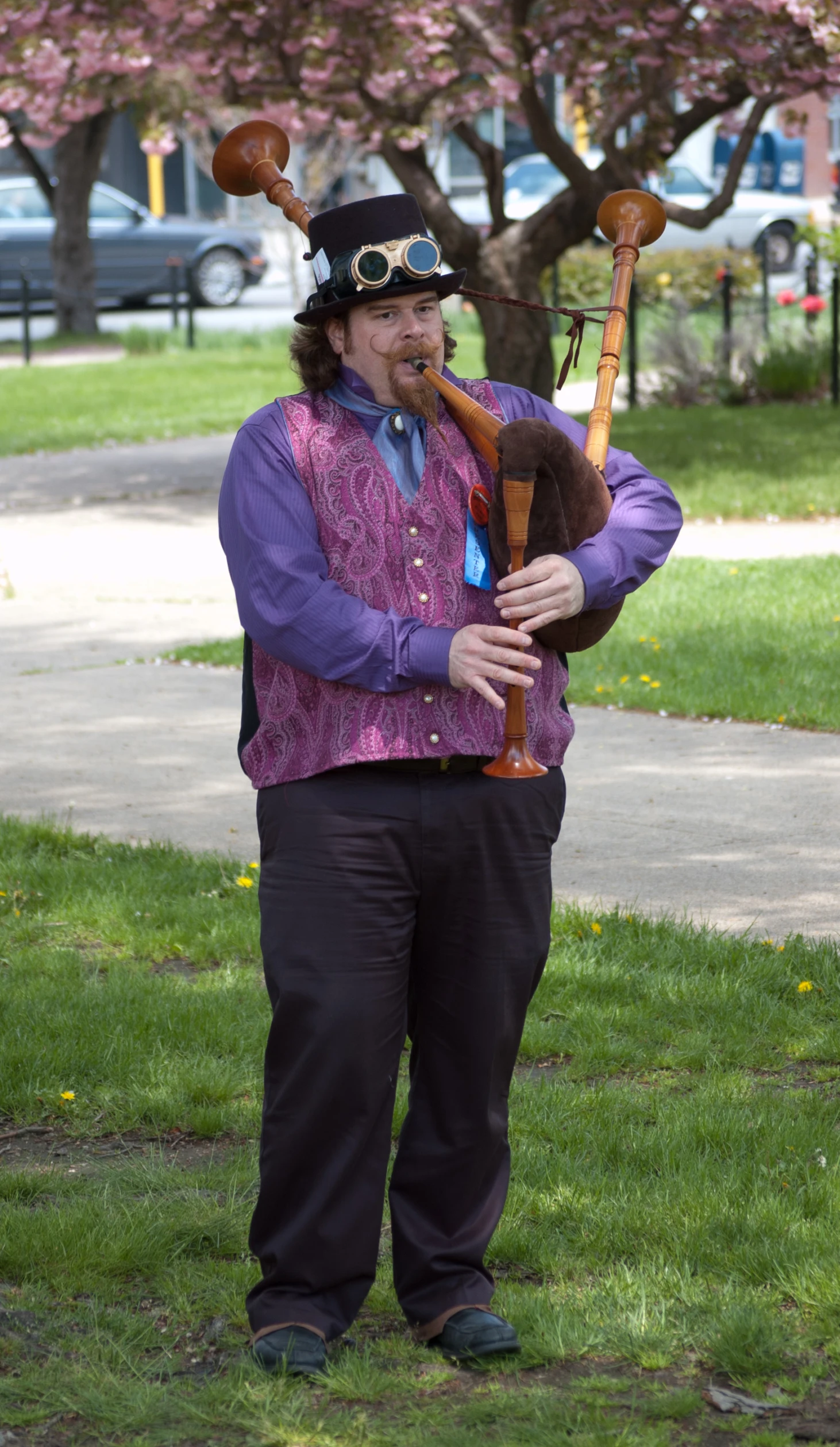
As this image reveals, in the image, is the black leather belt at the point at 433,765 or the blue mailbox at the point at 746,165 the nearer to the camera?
the black leather belt at the point at 433,765

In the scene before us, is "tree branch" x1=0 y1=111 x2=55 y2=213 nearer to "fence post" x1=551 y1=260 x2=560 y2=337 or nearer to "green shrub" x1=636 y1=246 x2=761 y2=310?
"fence post" x1=551 y1=260 x2=560 y2=337

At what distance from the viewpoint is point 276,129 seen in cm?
366

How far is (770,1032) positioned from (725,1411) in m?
1.69

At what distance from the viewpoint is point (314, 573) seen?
10.0 ft

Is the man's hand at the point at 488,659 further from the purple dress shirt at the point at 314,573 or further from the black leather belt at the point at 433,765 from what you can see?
the black leather belt at the point at 433,765

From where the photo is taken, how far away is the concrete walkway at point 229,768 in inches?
232

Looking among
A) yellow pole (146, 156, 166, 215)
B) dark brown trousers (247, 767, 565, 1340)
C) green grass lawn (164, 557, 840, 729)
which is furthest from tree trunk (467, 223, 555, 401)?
yellow pole (146, 156, 166, 215)

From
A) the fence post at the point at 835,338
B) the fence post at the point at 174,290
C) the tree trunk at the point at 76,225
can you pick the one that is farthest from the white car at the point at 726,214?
the fence post at the point at 835,338

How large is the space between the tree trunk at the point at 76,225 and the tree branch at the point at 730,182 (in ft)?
41.7

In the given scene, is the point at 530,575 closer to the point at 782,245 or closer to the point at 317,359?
the point at 317,359

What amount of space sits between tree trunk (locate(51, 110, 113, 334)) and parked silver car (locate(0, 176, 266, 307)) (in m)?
1.98

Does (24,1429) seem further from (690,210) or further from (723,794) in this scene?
(690,210)

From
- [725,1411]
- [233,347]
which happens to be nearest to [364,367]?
[725,1411]

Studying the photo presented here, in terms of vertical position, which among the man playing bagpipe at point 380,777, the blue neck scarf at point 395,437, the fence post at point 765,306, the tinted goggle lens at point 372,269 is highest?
the fence post at point 765,306
